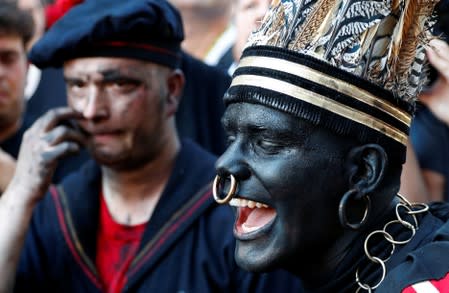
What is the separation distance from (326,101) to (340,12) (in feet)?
0.78

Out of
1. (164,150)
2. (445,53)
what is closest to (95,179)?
(164,150)

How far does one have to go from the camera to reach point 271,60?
2.59m

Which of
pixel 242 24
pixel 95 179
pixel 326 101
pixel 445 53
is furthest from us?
pixel 242 24

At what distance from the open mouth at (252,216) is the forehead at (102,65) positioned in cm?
132

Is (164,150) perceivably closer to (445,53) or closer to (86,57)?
(86,57)

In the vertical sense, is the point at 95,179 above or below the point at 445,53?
below

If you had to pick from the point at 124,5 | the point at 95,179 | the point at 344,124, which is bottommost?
the point at 95,179

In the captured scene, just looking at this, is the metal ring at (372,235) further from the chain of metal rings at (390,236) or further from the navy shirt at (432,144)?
the navy shirt at (432,144)

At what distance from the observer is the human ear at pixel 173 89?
402 centimetres

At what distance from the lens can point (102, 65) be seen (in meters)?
3.84

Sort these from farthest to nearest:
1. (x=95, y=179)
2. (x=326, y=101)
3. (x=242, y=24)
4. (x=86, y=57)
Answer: (x=242, y=24), (x=95, y=179), (x=86, y=57), (x=326, y=101)

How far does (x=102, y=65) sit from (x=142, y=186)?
50cm

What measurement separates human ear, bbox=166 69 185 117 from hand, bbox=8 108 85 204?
356 millimetres

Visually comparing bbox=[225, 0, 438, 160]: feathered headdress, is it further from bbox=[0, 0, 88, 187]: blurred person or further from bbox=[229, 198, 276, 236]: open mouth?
bbox=[0, 0, 88, 187]: blurred person
